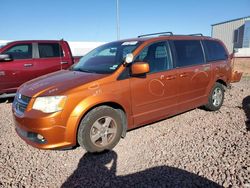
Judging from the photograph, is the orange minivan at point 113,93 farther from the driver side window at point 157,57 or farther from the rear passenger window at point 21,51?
the rear passenger window at point 21,51

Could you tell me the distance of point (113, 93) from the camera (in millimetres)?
3391

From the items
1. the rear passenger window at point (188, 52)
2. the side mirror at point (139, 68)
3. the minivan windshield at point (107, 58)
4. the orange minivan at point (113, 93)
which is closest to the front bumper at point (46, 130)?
the orange minivan at point (113, 93)

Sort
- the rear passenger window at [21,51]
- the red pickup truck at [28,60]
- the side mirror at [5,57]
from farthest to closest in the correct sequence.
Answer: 1. the rear passenger window at [21,51]
2. the red pickup truck at [28,60]
3. the side mirror at [5,57]

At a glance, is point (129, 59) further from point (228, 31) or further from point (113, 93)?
point (228, 31)

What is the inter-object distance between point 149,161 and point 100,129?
0.90 m

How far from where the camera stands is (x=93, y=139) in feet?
11.0

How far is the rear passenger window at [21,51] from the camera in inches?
257

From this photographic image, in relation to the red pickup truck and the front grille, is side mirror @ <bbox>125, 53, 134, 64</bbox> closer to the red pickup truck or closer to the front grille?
the front grille

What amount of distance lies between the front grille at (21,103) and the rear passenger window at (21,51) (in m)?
3.57

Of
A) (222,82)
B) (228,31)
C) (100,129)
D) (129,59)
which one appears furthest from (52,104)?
(228,31)

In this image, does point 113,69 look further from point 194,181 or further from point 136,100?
point 194,181

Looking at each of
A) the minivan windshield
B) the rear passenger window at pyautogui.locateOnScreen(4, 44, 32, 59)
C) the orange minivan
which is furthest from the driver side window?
the rear passenger window at pyautogui.locateOnScreen(4, 44, 32, 59)

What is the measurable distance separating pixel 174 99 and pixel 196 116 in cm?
116

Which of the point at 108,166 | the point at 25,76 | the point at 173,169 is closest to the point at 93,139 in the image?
the point at 108,166
